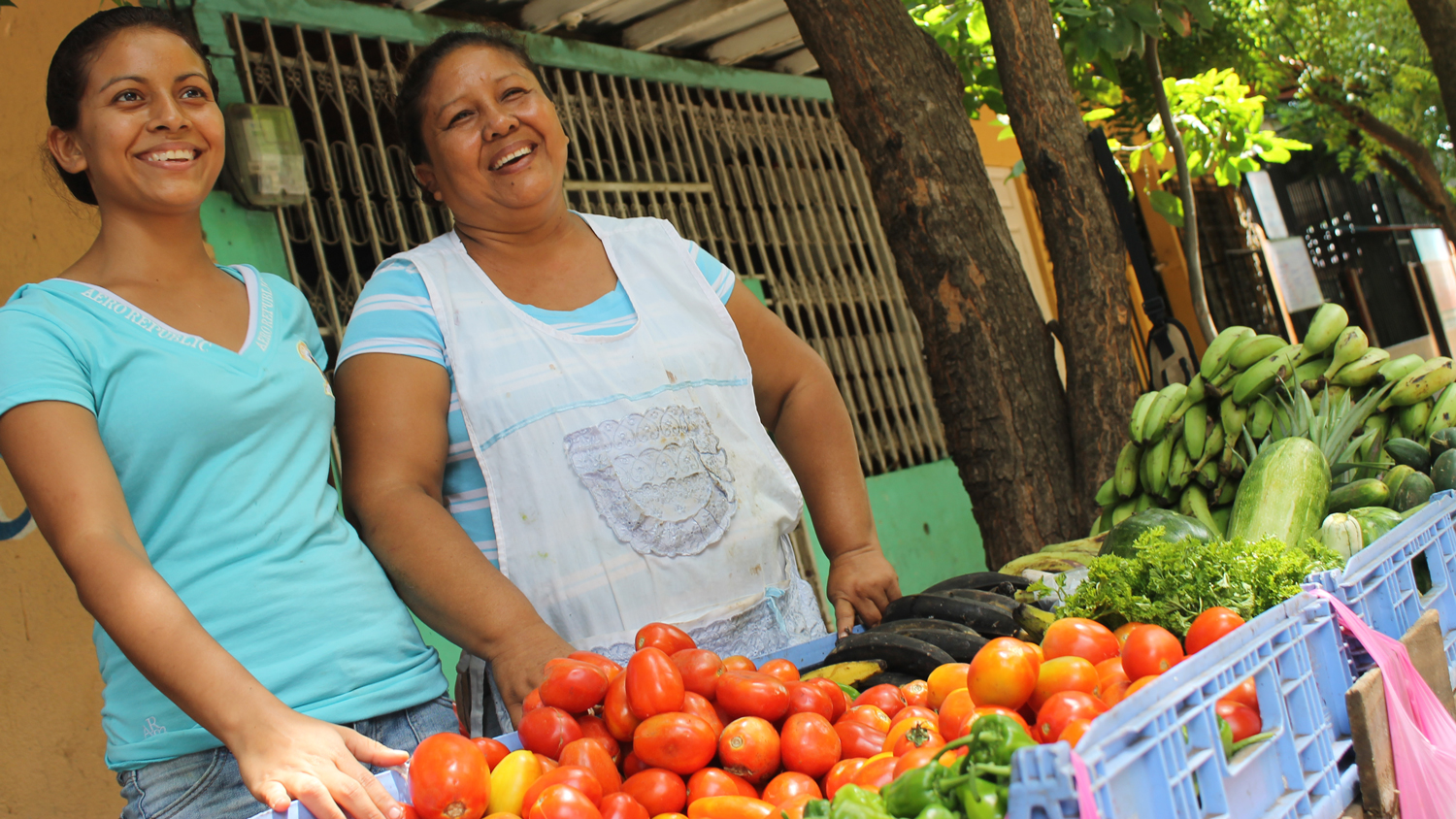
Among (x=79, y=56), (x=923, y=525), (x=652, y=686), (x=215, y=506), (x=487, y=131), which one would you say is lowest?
(x=923, y=525)

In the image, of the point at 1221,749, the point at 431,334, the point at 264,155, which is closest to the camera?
the point at 1221,749

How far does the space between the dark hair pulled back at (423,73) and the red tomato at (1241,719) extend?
A: 1.74 metres

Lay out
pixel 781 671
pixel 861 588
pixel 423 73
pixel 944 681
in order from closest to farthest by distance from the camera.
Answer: pixel 944 681 < pixel 781 671 < pixel 423 73 < pixel 861 588

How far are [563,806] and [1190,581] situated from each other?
1082 millimetres

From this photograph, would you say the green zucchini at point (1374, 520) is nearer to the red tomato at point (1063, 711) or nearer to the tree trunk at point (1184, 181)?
the red tomato at point (1063, 711)

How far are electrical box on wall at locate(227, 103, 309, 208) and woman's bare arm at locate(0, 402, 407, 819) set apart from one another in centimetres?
260

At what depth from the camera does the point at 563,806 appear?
1217mm

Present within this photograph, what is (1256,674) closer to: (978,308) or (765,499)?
(765,499)

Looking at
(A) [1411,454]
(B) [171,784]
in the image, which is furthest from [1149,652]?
(A) [1411,454]

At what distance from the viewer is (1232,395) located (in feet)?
9.88

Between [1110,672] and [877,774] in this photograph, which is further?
[1110,672]

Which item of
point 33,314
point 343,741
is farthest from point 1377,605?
point 33,314

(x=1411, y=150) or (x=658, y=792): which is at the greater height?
(x=1411, y=150)

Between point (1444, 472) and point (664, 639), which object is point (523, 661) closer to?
point (664, 639)
